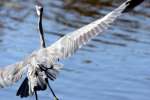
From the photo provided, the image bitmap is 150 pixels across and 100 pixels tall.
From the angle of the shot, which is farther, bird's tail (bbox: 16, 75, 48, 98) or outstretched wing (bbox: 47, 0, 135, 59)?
outstretched wing (bbox: 47, 0, 135, 59)

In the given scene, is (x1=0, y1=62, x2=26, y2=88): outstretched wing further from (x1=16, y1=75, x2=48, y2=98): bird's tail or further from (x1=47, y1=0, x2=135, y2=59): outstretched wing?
(x1=47, y1=0, x2=135, y2=59): outstretched wing

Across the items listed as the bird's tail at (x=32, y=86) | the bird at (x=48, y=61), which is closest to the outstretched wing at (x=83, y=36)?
the bird at (x=48, y=61)

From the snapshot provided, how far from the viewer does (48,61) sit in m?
7.39

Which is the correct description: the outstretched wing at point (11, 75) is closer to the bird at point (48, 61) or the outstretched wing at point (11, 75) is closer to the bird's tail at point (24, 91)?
the bird at point (48, 61)

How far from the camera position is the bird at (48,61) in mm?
7259

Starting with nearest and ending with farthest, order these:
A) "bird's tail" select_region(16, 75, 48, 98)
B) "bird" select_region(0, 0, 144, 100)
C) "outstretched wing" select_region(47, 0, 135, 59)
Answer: "bird's tail" select_region(16, 75, 48, 98), "bird" select_region(0, 0, 144, 100), "outstretched wing" select_region(47, 0, 135, 59)

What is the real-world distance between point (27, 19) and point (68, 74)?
401cm

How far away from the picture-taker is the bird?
7259 mm

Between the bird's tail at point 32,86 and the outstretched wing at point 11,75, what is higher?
the outstretched wing at point 11,75

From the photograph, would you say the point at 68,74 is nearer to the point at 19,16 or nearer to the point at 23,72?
the point at 23,72

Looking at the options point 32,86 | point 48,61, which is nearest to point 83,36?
point 48,61

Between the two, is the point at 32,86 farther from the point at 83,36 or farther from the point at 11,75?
the point at 83,36

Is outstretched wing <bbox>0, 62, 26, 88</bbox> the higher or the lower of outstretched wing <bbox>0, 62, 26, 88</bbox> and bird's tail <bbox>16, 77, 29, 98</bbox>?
the higher

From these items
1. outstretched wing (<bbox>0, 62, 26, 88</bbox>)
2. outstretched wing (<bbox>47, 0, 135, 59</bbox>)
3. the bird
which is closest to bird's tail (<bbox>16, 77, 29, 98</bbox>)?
the bird
